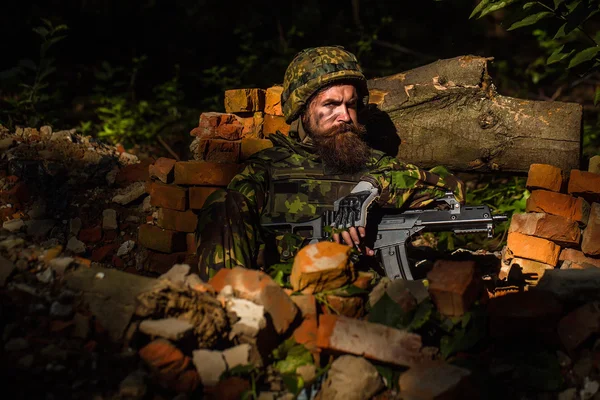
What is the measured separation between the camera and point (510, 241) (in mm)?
4594

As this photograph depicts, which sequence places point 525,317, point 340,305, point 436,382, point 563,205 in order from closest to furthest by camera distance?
point 436,382 < point 525,317 < point 340,305 < point 563,205

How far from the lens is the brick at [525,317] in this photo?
2.97 m

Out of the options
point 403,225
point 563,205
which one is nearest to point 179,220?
point 403,225

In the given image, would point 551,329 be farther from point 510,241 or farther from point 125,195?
point 125,195

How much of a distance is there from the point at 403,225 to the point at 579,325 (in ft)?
4.71

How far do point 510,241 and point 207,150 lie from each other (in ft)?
7.29

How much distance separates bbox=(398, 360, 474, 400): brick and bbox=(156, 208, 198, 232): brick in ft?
7.70

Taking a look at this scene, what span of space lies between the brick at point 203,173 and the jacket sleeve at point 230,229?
0.39 metres

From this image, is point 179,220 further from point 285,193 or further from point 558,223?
point 558,223

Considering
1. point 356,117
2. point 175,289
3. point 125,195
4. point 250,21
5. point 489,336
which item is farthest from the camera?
point 250,21

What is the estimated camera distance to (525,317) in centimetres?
296

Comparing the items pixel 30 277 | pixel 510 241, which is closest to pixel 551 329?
pixel 510 241

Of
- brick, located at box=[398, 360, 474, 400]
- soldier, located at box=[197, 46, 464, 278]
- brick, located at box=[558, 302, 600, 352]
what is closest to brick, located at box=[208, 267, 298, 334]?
brick, located at box=[398, 360, 474, 400]

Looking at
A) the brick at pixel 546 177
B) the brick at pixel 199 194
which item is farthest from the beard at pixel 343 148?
the brick at pixel 546 177
